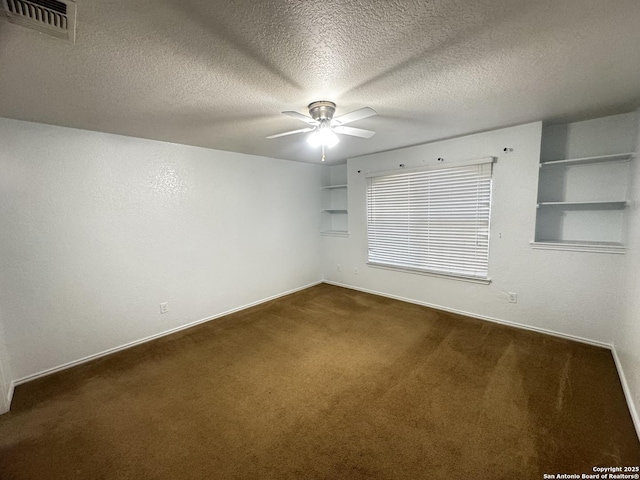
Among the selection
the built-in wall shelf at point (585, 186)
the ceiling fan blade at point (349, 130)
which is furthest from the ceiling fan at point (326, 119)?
the built-in wall shelf at point (585, 186)

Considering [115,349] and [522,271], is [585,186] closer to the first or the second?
[522,271]

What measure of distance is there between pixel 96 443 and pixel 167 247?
2007 millimetres

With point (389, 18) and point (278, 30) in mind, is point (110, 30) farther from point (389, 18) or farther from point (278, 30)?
point (389, 18)

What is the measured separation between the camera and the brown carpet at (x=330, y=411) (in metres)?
1.52

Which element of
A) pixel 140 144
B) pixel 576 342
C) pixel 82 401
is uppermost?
pixel 140 144

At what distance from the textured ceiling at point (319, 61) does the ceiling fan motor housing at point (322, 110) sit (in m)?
0.05

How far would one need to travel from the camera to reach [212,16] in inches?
46.6

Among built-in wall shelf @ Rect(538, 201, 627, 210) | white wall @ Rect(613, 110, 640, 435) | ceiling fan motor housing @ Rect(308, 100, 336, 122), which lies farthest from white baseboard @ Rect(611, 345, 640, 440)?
ceiling fan motor housing @ Rect(308, 100, 336, 122)

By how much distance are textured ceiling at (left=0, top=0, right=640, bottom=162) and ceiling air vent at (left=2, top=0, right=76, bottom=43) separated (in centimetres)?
5

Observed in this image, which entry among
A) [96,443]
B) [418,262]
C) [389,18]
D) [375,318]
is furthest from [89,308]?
[418,262]

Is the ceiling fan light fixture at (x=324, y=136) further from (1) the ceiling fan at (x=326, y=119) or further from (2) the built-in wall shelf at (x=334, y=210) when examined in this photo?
(2) the built-in wall shelf at (x=334, y=210)

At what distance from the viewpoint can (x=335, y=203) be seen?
213 inches

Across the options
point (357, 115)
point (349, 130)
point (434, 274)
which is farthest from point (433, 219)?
point (357, 115)

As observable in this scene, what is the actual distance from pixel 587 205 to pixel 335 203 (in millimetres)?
3681
